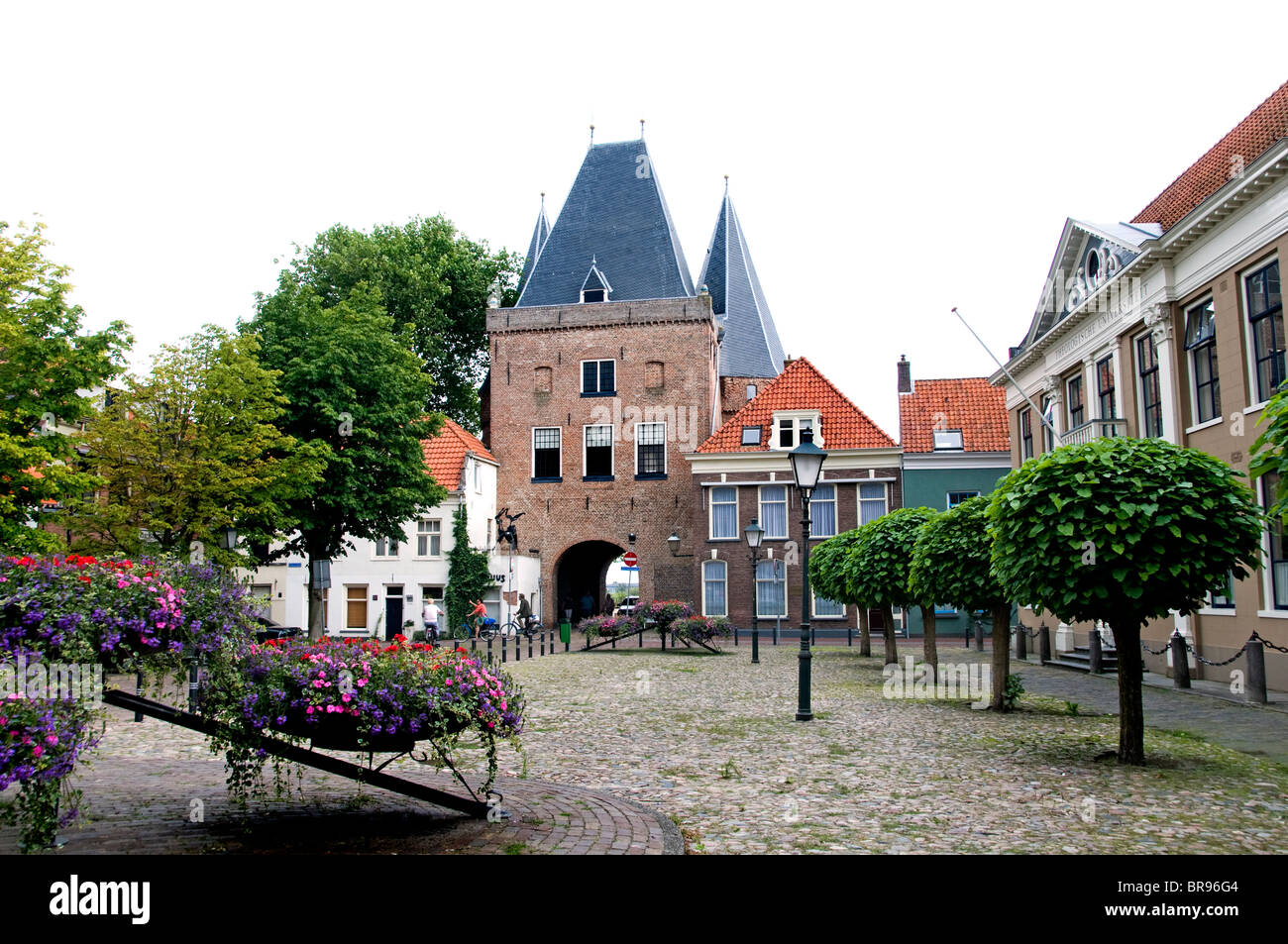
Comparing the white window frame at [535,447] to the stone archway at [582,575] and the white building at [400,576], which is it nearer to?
the stone archway at [582,575]

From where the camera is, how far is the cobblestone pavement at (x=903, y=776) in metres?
6.44

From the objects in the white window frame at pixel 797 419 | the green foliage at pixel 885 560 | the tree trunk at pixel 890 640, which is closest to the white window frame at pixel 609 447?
the white window frame at pixel 797 419

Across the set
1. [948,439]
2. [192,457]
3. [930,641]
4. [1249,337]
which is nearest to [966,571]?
[930,641]

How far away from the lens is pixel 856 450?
126 ft

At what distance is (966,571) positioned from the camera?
1305 cm

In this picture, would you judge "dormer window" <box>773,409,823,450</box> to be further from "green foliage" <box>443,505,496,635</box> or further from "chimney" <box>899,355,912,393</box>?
"green foliage" <box>443,505,496,635</box>

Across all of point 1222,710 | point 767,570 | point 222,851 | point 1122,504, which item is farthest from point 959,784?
point 767,570

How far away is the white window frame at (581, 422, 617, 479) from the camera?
4209 centimetres

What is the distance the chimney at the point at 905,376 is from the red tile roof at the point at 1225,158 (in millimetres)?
18150

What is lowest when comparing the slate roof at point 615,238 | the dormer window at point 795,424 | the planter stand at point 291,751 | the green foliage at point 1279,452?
the planter stand at point 291,751

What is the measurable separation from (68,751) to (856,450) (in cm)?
3579

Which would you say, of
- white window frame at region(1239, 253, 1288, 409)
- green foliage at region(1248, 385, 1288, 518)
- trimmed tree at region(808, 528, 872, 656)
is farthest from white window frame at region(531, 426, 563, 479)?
green foliage at region(1248, 385, 1288, 518)

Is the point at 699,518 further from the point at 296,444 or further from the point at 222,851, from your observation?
the point at 222,851

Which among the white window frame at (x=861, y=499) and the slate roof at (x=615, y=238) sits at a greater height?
the slate roof at (x=615, y=238)
